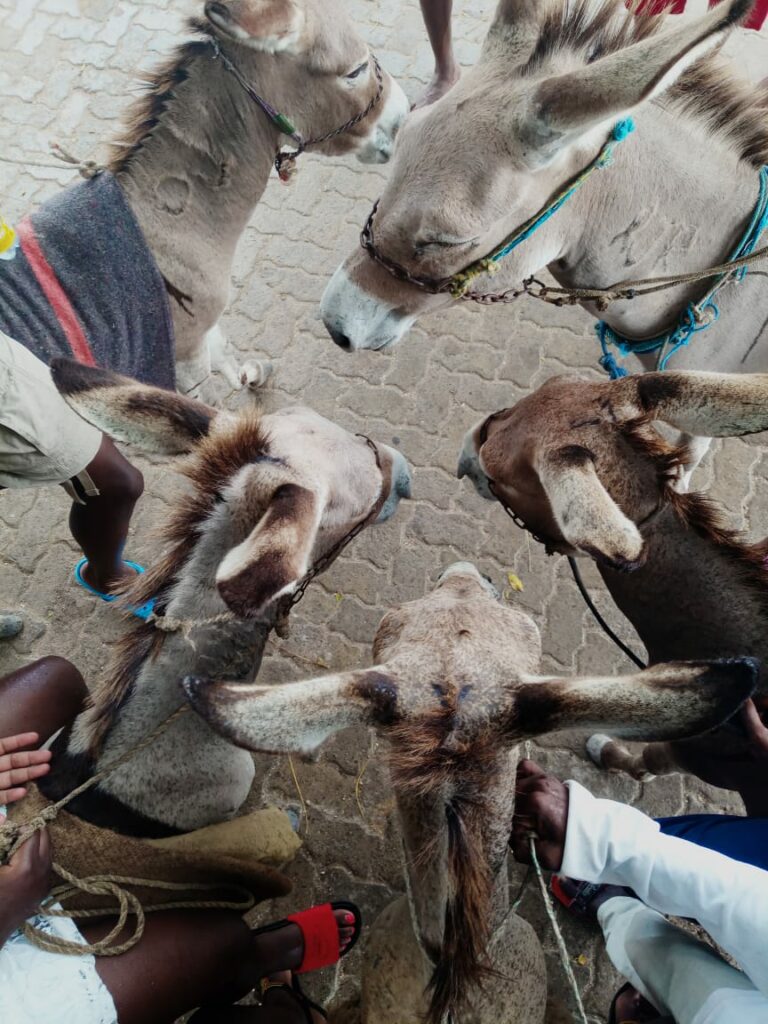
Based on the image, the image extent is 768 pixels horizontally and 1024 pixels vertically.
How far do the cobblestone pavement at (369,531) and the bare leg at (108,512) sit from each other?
2.10 ft

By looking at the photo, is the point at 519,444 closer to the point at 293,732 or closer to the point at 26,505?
the point at 293,732

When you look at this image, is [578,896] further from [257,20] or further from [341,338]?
[257,20]

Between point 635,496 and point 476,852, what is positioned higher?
point 635,496

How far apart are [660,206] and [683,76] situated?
1.86 ft

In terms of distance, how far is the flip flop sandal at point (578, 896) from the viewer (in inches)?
145

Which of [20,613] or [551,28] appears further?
[20,613]

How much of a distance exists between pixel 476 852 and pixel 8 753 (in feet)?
6.48

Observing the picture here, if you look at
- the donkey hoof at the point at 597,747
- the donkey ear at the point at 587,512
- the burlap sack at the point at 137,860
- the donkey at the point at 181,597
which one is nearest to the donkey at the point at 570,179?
the donkey at the point at 181,597

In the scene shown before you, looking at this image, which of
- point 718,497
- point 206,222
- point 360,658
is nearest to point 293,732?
point 360,658

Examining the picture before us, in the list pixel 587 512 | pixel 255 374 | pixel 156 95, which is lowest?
pixel 255 374

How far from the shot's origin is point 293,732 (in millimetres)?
1945

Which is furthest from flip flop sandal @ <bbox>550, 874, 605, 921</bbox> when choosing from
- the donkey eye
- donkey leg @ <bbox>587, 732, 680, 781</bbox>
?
the donkey eye

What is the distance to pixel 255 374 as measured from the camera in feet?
17.8

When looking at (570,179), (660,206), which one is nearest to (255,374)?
(570,179)
